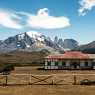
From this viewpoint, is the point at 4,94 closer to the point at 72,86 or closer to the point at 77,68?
the point at 72,86

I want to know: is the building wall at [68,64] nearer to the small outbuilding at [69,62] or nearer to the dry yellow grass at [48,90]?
the small outbuilding at [69,62]

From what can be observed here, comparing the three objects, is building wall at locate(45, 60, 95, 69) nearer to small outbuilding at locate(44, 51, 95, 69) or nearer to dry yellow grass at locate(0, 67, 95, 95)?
small outbuilding at locate(44, 51, 95, 69)

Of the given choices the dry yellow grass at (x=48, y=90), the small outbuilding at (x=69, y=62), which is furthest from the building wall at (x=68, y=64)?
the dry yellow grass at (x=48, y=90)

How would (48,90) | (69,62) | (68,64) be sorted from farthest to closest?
(69,62)
(68,64)
(48,90)

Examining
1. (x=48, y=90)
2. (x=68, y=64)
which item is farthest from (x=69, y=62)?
(x=48, y=90)

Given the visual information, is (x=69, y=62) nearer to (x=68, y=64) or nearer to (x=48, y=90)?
(x=68, y=64)

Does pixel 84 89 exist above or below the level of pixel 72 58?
below

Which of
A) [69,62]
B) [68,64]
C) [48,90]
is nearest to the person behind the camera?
[48,90]

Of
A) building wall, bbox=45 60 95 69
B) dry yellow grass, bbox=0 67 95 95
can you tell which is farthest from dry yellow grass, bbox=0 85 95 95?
building wall, bbox=45 60 95 69

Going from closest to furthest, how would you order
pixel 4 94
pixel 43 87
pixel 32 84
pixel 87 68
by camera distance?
1. pixel 4 94
2. pixel 43 87
3. pixel 32 84
4. pixel 87 68

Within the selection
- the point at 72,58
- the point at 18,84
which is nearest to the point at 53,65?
the point at 72,58

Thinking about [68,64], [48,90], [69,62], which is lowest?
[48,90]

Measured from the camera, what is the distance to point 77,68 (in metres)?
73.9

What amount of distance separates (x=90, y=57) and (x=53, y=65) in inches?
420
